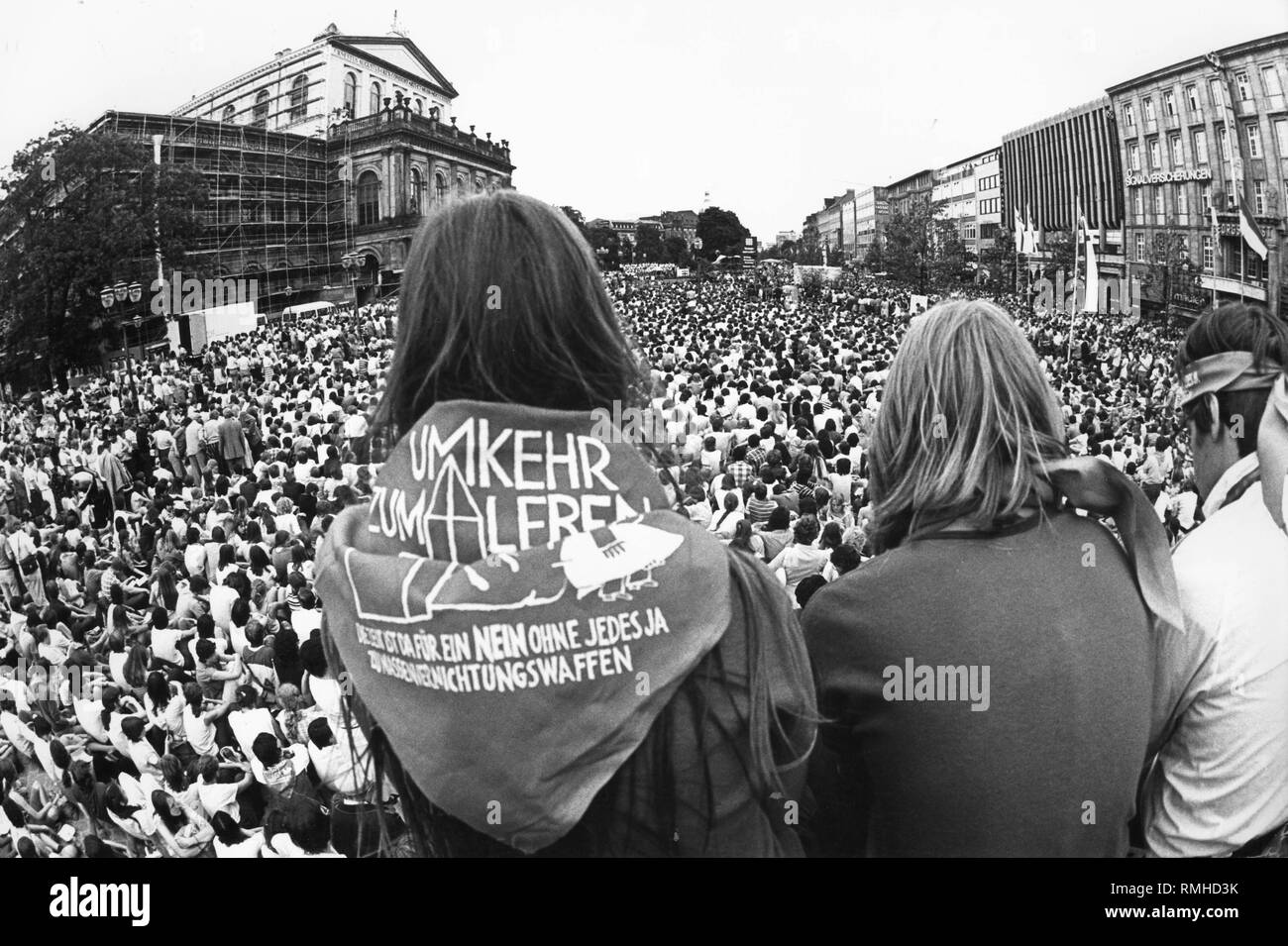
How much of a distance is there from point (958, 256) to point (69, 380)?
803 inches

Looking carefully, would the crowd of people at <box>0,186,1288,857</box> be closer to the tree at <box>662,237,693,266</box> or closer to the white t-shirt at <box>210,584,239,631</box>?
the white t-shirt at <box>210,584,239,631</box>

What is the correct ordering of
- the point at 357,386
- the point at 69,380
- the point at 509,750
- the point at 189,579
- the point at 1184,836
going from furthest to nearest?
1. the point at 357,386
2. the point at 69,380
3. the point at 189,579
4. the point at 1184,836
5. the point at 509,750

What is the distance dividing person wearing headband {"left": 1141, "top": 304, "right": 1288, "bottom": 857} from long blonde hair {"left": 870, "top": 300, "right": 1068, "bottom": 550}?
0.48 m

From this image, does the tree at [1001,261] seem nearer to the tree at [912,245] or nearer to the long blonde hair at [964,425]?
the tree at [912,245]

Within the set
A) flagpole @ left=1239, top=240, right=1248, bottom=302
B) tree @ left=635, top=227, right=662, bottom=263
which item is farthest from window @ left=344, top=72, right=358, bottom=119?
tree @ left=635, top=227, right=662, bottom=263

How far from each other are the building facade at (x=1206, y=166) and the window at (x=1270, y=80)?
0.06 feet

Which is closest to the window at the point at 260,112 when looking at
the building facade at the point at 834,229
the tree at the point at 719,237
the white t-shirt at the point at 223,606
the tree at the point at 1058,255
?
the white t-shirt at the point at 223,606

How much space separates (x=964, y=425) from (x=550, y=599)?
0.77 m

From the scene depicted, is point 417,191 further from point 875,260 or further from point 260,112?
point 875,260

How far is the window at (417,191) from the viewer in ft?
29.4

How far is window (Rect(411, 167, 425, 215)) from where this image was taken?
897cm

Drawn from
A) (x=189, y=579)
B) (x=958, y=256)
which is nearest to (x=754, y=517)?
(x=189, y=579)
